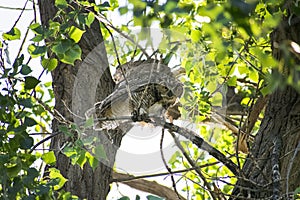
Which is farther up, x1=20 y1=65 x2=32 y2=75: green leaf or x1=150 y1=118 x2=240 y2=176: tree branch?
x1=20 y1=65 x2=32 y2=75: green leaf

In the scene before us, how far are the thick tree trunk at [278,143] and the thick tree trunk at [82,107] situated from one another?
0.48 meters

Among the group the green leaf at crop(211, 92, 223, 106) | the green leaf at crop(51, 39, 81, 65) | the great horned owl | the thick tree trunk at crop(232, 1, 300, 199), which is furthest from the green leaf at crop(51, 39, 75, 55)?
the green leaf at crop(211, 92, 223, 106)

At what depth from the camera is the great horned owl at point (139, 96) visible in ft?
7.27

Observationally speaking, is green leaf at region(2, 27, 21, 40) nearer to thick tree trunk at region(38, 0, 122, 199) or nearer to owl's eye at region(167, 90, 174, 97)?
thick tree trunk at region(38, 0, 122, 199)

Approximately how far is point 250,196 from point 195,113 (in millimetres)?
769

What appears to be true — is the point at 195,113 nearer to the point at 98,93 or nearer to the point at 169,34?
the point at 98,93

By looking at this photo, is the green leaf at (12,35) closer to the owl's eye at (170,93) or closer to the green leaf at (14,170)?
the green leaf at (14,170)

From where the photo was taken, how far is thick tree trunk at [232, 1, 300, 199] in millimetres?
1971

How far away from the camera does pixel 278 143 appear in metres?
2.00

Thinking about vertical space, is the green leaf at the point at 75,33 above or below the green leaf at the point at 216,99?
below

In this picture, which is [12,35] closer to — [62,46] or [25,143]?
[62,46]

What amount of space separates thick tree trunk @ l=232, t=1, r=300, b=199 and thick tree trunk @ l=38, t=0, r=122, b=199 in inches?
19.0

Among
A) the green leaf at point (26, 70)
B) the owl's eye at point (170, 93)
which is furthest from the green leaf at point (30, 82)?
the owl's eye at point (170, 93)

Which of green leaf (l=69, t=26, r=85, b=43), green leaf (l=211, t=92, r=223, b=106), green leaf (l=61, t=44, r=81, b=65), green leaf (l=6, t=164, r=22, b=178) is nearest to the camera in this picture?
green leaf (l=6, t=164, r=22, b=178)
